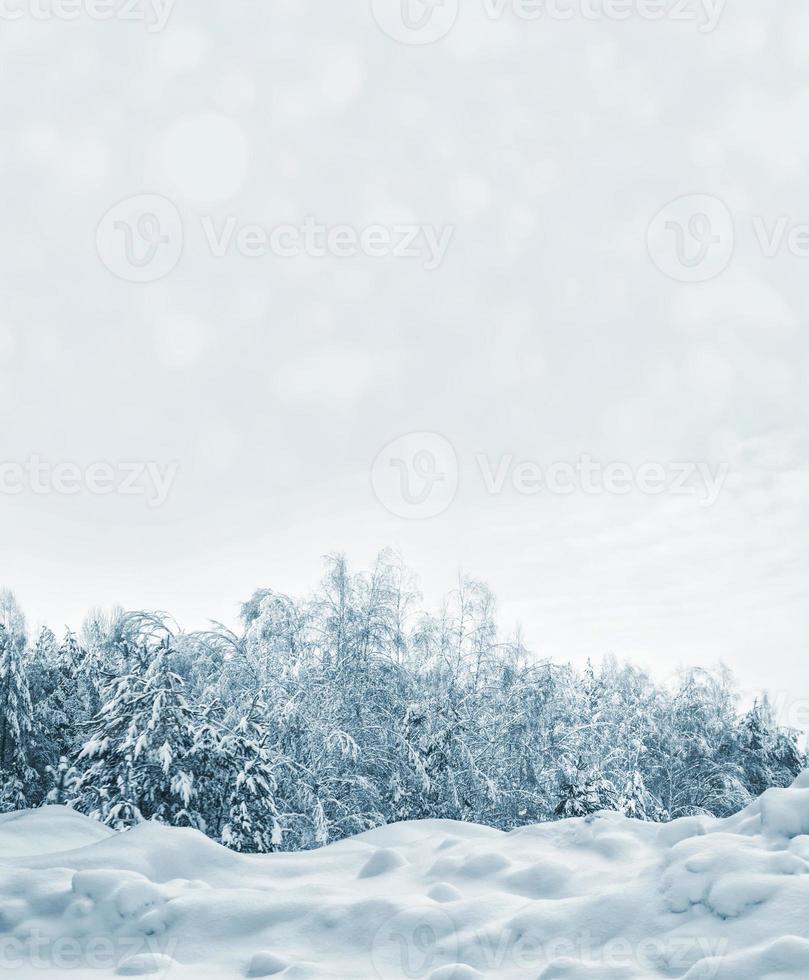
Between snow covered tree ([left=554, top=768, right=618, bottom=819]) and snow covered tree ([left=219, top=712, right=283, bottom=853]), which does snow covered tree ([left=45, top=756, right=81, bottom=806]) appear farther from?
snow covered tree ([left=554, top=768, right=618, bottom=819])

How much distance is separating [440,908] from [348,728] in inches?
540

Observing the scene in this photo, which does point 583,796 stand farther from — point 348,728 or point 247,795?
point 247,795

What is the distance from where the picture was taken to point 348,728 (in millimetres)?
17562

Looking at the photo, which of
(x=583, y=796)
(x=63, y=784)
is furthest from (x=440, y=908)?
(x=583, y=796)

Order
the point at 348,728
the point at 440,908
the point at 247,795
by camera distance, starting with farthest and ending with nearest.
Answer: the point at 348,728 → the point at 247,795 → the point at 440,908

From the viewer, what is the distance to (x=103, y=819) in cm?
989

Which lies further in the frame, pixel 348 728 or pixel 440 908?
pixel 348 728

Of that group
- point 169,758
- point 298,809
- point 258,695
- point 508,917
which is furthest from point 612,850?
point 298,809

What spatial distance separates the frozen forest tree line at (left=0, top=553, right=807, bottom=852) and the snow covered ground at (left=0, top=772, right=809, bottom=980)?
5.44 meters

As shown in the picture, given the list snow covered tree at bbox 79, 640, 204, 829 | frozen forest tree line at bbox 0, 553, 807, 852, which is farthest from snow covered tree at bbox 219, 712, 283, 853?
snow covered tree at bbox 79, 640, 204, 829

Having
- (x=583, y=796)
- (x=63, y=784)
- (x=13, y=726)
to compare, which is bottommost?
(x=583, y=796)

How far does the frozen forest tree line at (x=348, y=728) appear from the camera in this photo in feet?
35.1

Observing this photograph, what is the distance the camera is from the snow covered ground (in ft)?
12.1

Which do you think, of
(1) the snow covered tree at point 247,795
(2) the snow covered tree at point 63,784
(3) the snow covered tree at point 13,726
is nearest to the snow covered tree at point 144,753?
(2) the snow covered tree at point 63,784
